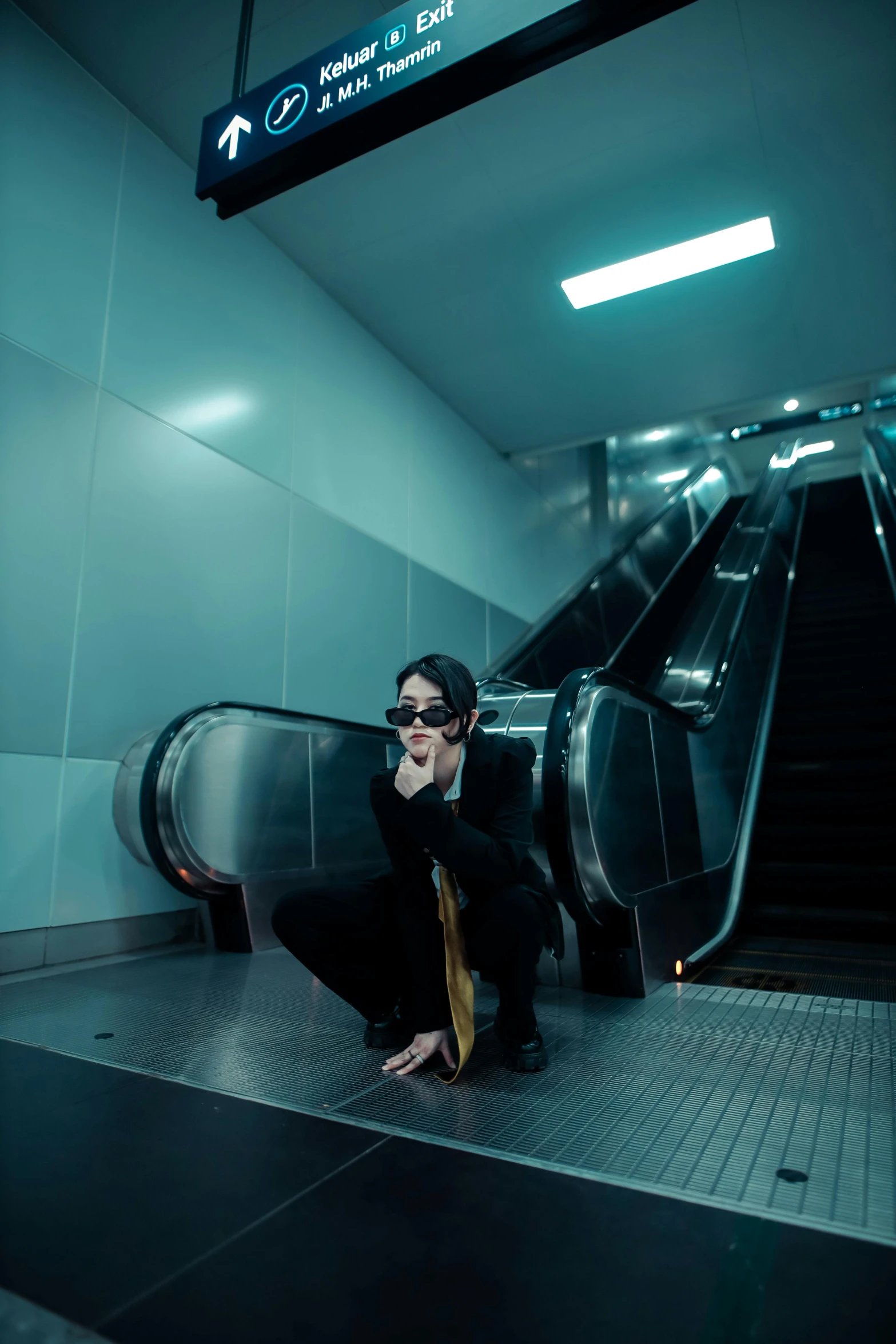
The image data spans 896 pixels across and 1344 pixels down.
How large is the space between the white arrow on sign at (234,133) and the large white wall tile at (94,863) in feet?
9.58

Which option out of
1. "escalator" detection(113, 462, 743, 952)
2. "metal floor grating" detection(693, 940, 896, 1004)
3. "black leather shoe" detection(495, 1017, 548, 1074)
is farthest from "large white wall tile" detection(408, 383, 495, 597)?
"black leather shoe" detection(495, 1017, 548, 1074)

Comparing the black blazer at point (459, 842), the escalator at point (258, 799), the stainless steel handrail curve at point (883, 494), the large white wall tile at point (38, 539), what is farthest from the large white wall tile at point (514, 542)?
the black blazer at point (459, 842)

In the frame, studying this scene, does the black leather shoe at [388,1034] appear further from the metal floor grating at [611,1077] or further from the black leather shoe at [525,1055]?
the black leather shoe at [525,1055]

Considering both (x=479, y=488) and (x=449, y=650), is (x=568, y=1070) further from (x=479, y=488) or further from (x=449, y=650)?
(x=479, y=488)

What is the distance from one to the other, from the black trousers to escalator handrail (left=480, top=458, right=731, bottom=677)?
254 cm

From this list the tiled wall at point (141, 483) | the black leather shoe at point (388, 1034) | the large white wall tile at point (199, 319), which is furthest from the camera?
the large white wall tile at point (199, 319)

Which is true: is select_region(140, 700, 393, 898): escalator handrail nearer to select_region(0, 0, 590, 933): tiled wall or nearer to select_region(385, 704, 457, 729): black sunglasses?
select_region(0, 0, 590, 933): tiled wall

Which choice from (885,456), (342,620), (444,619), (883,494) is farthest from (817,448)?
(342,620)

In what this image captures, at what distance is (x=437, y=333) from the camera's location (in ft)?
22.6

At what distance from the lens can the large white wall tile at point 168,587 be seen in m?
4.25

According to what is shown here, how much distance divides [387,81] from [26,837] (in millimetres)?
3590

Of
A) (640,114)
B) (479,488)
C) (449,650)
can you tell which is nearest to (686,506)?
(479,488)

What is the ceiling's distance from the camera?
4.21 meters

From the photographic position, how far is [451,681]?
2.27 m
